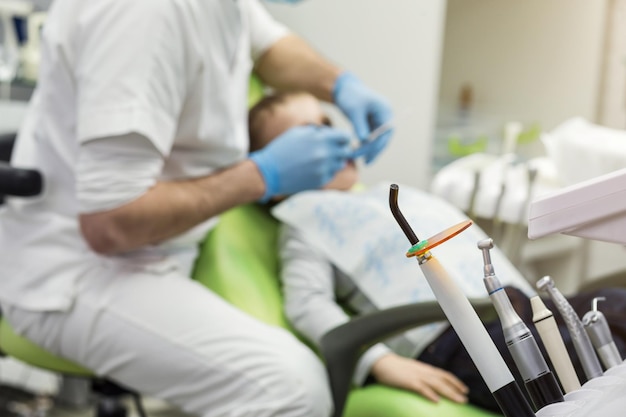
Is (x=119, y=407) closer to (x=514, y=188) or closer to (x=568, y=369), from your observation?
(x=514, y=188)

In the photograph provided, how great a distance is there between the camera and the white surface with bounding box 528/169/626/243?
0.47 meters

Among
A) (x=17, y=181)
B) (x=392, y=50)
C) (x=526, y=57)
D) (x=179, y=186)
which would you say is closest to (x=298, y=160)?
(x=179, y=186)

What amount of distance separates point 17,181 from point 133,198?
24 centimetres

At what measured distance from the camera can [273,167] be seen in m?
1.43

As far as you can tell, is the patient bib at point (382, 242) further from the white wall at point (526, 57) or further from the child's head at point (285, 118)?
the white wall at point (526, 57)

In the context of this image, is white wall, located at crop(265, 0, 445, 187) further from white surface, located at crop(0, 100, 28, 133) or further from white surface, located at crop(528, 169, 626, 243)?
white surface, located at crop(528, 169, 626, 243)

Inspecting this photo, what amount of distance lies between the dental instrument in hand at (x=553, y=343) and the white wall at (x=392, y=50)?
6.12 ft

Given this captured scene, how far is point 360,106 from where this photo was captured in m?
1.79

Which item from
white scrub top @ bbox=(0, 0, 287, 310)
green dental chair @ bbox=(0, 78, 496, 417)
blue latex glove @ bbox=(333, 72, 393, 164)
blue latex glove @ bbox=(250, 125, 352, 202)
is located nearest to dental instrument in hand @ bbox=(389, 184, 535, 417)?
green dental chair @ bbox=(0, 78, 496, 417)

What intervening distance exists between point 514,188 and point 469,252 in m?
0.51

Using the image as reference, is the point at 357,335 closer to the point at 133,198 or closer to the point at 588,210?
the point at 133,198

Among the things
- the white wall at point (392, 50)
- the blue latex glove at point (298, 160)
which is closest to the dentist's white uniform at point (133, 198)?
the blue latex glove at point (298, 160)

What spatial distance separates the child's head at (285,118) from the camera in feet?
5.61

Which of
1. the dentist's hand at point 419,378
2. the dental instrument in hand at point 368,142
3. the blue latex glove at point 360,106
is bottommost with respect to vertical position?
the dentist's hand at point 419,378
